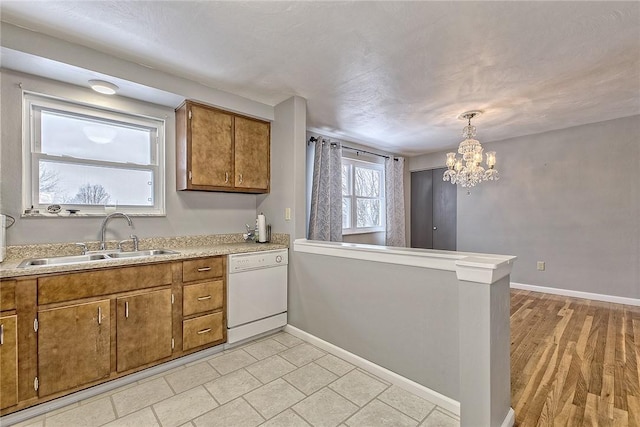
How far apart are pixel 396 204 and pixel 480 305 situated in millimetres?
4024

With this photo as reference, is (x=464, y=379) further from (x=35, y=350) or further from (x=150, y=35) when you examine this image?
(x=150, y=35)

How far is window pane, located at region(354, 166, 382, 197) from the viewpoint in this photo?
16.0 feet

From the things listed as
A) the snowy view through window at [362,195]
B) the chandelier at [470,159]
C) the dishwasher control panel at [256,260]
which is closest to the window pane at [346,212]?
the snowy view through window at [362,195]

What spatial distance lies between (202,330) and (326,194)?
238cm

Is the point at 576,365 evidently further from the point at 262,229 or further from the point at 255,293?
the point at 262,229

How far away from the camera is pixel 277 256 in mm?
2785

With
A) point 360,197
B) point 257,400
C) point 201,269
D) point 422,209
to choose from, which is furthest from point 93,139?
point 422,209

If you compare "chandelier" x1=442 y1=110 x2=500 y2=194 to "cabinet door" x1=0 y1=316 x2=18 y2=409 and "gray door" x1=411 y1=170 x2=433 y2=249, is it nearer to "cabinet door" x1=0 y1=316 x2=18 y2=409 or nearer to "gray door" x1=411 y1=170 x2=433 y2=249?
"gray door" x1=411 y1=170 x2=433 y2=249

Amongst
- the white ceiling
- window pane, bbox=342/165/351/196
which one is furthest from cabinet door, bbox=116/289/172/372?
window pane, bbox=342/165/351/196

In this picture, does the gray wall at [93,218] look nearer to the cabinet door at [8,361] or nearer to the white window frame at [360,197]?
the cabinet door at [8,361]

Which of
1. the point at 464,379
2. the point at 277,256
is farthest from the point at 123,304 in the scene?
the point at 464,379

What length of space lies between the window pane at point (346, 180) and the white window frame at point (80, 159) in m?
2.68

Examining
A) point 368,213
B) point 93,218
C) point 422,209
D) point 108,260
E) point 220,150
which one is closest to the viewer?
point 108,260

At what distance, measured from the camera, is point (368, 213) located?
5.07 metres
